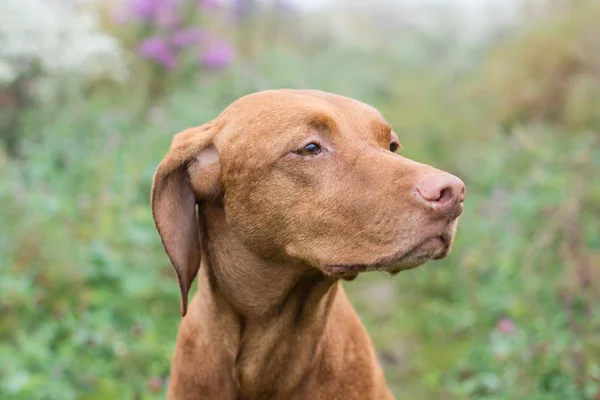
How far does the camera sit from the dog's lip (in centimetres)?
229

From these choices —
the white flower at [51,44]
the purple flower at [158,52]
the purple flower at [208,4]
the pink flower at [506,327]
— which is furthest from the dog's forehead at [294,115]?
the purple flower at [208,4]

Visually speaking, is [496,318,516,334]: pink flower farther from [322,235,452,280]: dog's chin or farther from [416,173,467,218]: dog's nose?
[416,173,467,218]: dog's nose

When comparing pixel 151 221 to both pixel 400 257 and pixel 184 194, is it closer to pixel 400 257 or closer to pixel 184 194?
pixel 184 194

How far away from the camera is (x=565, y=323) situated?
178 inches

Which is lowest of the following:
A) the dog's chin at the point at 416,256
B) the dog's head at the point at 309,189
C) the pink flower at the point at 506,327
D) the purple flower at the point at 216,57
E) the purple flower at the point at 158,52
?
the pink flower at the point at 506,327

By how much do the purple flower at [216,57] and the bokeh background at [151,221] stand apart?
0.04 m

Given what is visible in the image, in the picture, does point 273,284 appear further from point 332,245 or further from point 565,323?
point 565,323

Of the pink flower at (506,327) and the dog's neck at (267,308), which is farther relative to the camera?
the pink flower at (506,327)

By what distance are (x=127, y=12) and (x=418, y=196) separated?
23.4 ft

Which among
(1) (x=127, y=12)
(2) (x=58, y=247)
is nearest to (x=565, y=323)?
(2) (x=58, y=247)

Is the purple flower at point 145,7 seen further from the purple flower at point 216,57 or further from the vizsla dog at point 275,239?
the vizsla dog at point 275,239

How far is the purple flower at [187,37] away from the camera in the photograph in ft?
27.3

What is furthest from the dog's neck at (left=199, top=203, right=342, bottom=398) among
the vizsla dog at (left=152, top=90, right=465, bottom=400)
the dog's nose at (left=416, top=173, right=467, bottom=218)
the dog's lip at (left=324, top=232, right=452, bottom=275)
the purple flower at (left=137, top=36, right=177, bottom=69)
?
the purple flower at (left=137, top=36, right=177, bottom=69)

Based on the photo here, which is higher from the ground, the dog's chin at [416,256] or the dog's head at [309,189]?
the dog's head at [309,189]
